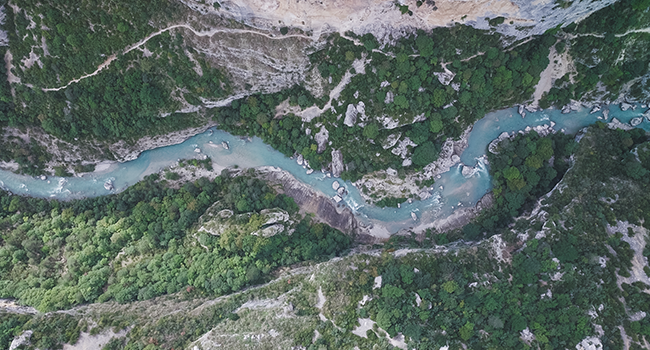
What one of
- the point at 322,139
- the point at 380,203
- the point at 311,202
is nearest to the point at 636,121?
the point at 380,203

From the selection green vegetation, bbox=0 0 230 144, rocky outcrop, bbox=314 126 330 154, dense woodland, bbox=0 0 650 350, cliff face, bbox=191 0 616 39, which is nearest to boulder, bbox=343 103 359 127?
dense woodland, bbox=0 0 650 350

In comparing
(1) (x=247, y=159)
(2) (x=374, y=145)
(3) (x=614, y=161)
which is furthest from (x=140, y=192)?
(3) (x=614, y=161)

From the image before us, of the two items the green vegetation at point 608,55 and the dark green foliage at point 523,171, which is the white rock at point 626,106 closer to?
the green vegetation at point 608,55

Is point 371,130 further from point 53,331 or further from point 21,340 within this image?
point 21,340

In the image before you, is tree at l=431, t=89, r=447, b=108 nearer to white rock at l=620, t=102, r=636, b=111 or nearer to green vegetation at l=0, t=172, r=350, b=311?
green vegetation at l=0, t=172, r=350, b=311

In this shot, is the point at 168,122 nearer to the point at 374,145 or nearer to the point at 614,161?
the point at 374,145

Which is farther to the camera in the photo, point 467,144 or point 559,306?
point 467,144

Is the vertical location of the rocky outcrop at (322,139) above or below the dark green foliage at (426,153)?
below

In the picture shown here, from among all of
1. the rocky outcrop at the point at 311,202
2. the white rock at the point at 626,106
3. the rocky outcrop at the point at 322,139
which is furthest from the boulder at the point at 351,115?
the white rock at the point at 626,106
